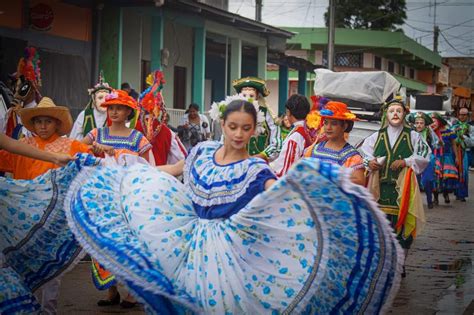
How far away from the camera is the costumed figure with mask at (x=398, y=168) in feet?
34.5

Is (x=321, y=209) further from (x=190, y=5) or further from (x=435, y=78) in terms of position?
(x=435, y=78)

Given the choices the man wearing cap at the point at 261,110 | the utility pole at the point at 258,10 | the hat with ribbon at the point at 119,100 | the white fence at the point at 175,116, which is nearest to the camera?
the hat with ribbon at the point at 119,100

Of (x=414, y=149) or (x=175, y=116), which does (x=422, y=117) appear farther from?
(x=414, y=149)

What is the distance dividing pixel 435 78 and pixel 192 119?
50.9m

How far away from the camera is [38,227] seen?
6.36m

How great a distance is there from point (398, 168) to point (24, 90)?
160 inches

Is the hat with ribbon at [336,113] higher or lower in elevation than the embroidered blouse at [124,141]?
higher

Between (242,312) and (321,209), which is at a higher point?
(321,209)

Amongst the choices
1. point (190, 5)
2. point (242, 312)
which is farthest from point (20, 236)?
point (190, 5)

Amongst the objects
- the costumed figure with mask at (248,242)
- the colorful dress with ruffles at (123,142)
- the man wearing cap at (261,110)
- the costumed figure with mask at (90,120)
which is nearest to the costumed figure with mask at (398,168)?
the man wearing cap at (261,110)

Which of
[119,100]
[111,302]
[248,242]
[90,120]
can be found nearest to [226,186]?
[248,242]

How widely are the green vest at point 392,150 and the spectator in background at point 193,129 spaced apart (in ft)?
28.8

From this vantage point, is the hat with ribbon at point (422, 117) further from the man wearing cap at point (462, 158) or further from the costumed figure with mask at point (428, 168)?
the man wearing cap at point (462, 158)

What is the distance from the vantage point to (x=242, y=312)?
538 cm
